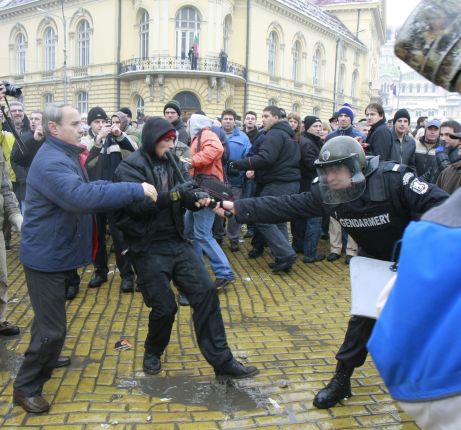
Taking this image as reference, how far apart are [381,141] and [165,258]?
163 inches

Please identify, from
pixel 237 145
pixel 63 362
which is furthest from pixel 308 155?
pixel 63 362

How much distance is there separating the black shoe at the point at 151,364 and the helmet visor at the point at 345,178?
6.49 ft

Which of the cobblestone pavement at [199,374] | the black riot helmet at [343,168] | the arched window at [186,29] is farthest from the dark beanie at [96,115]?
the arched window at [186,29]

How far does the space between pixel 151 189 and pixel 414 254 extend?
2.55 metres

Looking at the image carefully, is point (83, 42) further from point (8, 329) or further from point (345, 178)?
point (345, 178)

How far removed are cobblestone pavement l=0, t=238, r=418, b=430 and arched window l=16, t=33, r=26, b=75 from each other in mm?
41065

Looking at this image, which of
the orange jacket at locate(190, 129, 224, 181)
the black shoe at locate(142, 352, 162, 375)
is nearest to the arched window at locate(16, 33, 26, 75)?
the orange jacket at locate(190, 129, 224, 181)

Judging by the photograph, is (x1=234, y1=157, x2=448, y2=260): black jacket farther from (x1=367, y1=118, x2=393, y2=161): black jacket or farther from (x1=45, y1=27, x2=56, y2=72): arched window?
(x1=45, y1=27, x2=56, y2=72): arched window

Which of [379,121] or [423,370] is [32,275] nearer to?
[423,370]

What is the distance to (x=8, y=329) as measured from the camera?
4578 millimetres

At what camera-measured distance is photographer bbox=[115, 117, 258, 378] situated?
3.72m

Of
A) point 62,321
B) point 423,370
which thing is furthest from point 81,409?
point 423,370

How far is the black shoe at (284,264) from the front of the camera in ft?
22.2

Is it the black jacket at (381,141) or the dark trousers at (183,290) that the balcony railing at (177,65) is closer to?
the black jacket at (381,141)
